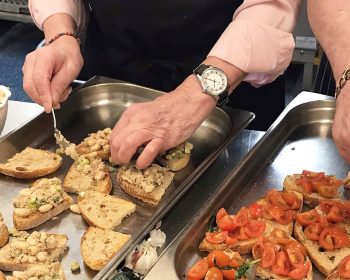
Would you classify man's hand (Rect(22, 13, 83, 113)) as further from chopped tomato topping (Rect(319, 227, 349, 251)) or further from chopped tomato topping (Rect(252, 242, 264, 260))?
chopped tomato topping (Rect(319, 227, 349, 251))

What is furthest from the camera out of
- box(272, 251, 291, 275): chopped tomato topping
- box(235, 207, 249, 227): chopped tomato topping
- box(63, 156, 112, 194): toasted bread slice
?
box(63, 156, 112, 194): toasted bread slice

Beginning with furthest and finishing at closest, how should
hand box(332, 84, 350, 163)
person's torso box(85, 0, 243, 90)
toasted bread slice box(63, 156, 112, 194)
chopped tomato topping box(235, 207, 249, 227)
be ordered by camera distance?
1. person's torso box(85, 0, 243, 90)
2. toasted bread slice box(63, 156, 112, 194)
3. chopped tomato topping box(235, 207, 249, 227)
4. hand box(332, 84, 350, 163)

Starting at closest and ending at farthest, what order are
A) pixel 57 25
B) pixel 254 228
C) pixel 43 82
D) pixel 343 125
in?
pixel 343 125
pixel 254 228
pixel 43 82
pixel 57 25

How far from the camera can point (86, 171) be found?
1653 millimetres

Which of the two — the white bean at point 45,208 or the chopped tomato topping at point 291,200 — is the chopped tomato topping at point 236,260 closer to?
the chopped tomato topping at point 291,200

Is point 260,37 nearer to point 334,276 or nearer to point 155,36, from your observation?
point 155,36

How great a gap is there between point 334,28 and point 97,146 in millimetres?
775

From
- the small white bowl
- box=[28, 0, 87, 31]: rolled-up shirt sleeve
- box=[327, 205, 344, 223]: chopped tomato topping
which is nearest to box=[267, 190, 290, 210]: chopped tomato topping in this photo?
box=[327, 205, 344, 223]: chopped tomato topping

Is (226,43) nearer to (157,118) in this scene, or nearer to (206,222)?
(157,118)

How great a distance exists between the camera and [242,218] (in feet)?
4.70

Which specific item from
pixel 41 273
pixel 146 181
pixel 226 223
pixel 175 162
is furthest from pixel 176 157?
pixel 41 273

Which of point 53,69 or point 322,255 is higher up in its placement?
point 53,69

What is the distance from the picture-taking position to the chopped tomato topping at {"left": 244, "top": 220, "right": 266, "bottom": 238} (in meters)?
1.41

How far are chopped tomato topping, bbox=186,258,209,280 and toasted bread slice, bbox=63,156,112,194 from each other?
0.45 metres
